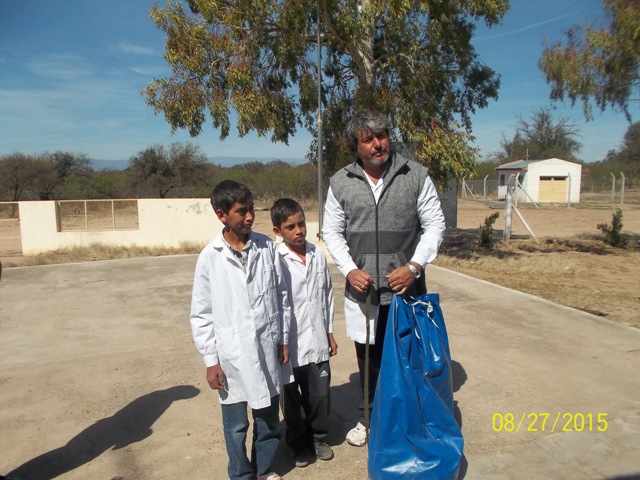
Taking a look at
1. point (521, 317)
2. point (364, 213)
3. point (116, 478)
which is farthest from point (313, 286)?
point (521, 317)

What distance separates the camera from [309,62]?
1067cm

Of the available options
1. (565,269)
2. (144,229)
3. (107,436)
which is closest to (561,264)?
(565,269)

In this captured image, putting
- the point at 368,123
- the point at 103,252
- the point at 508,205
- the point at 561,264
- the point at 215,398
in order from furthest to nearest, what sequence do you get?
1. the point at 508,205
2. the point at 103,252
3. the point at 561,264
4. the point at 215,398
5. the point at 368,123

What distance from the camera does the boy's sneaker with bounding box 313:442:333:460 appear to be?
2.74 meters

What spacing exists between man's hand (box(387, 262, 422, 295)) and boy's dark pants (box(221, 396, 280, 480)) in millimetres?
823

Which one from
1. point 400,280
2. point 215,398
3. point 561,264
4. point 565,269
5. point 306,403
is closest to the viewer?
point 400,280

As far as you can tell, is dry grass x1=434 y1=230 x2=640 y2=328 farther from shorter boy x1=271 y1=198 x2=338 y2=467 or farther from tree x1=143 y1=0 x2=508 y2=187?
shorter boy x1=271 y1=198 x2=338 y2=467

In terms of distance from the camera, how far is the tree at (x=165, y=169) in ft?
107

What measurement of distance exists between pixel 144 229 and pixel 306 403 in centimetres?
1152

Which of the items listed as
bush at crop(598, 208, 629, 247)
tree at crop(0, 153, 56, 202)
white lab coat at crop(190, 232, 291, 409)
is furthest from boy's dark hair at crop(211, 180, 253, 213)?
tree at crop(0, 153, 56, 202)

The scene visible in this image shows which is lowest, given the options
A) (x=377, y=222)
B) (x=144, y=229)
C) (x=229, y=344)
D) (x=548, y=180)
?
(x=144, y=229)

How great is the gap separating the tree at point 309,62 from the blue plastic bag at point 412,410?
801cm

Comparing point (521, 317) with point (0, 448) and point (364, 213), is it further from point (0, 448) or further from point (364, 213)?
point (0, 448)

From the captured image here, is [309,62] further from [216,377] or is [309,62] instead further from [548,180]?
[548,180]
